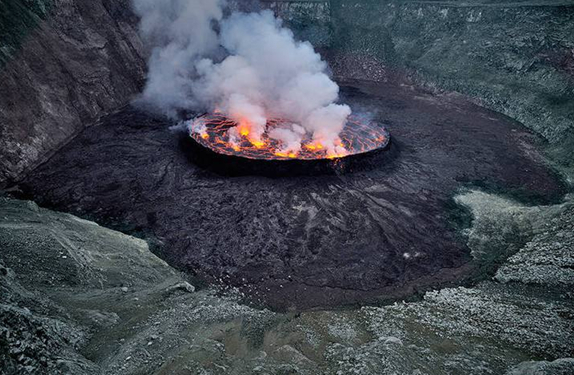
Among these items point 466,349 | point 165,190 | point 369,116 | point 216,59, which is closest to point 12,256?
point 165,190

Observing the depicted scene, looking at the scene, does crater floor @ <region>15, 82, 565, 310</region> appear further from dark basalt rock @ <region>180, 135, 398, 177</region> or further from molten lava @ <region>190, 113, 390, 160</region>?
molten lava @ <region>190, 113, 390, 160</region>

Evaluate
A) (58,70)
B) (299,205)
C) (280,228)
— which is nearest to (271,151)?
(299,205)

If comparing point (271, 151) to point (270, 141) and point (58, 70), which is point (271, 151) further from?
point (58, 70)

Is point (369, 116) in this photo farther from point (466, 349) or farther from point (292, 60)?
point (466, 349)

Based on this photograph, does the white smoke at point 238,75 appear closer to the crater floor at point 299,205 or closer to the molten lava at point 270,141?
the molten lava at point 270,141

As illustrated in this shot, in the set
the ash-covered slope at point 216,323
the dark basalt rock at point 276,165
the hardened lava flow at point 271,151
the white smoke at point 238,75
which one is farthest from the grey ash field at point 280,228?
the white smoke at point 238,75

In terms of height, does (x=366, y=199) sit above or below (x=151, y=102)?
below
